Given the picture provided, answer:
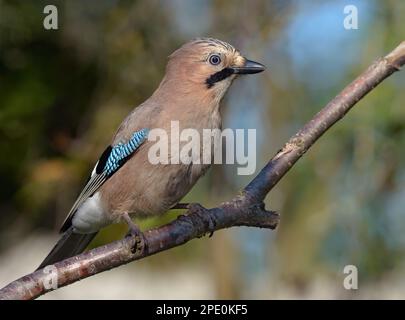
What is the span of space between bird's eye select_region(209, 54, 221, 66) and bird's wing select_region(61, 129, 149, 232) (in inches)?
17.0

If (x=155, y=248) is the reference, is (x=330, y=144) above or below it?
above

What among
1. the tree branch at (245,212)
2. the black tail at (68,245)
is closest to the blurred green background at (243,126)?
the black tail at (68,245)

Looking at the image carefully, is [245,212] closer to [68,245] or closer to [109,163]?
[109,163]

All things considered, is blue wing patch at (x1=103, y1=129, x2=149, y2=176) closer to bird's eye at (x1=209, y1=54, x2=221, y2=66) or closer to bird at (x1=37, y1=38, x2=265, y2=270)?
bird at (x1=37, y1=38, x2=265, y2=270)

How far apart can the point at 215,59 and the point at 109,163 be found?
72 cm

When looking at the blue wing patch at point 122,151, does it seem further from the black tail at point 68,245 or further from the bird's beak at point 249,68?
the bird's beak at point 249,68

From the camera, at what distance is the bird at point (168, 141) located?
380cm

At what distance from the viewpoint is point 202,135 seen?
382cm

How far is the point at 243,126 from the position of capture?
5.70 meters

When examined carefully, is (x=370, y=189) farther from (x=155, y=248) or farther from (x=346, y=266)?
(x=155, y=248)

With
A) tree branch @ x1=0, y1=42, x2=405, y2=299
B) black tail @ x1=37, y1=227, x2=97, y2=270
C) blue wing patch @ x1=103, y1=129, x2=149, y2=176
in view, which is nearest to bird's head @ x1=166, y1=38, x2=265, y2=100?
blue wing patch @ x1=103, y1=129, x2=149, y2=176

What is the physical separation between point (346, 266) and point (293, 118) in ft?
3.81

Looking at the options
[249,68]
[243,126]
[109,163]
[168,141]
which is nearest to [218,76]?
[249,68]
